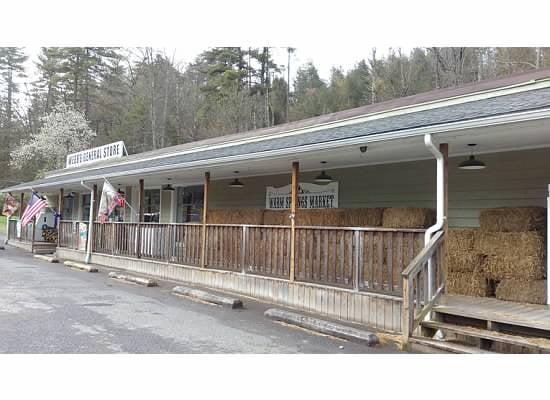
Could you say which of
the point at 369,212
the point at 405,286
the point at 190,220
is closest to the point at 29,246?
the point at 190,220

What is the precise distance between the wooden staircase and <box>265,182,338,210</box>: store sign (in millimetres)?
4454

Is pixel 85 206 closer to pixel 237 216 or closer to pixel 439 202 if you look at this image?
pixel 237 216

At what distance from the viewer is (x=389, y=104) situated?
1015 cm

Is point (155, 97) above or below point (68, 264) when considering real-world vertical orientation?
above

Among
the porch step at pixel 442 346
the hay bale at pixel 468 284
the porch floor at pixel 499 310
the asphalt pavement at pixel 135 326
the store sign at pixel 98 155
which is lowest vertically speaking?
the asphalt pavement at pixel 135 326

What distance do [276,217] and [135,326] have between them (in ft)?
16.8

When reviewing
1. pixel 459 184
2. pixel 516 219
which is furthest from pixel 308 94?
pixel 516 219

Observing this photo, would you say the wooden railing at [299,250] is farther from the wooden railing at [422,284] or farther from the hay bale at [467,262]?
the hay bale at [467,262]

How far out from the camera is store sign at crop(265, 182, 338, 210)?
10414 mm

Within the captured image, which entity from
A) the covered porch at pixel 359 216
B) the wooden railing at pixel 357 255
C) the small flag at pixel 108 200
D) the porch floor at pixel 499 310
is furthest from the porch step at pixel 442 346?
the small flag at pixel 108 200

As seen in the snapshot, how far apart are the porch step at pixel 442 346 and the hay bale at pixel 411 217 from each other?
290 cm

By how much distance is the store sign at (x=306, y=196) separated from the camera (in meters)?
10.4

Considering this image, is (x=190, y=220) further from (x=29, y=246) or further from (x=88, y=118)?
(x=88, y=118)

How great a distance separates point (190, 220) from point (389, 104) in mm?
7302
